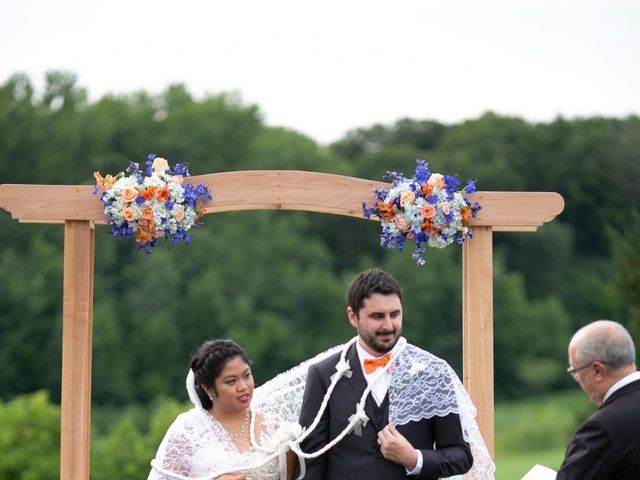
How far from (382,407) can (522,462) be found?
77.8ft

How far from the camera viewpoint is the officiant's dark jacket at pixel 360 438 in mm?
5250

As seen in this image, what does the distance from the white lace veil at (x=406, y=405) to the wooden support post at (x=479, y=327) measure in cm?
→ 48

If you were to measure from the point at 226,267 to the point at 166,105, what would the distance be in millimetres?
6569

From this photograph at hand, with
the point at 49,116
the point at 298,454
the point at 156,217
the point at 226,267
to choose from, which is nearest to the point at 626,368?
the point at 298,454

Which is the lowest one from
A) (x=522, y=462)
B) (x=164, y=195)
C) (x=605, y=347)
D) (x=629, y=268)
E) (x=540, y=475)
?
(x=522, y=462)

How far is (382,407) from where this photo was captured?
5.36 meters

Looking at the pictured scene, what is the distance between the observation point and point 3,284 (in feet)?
95.0

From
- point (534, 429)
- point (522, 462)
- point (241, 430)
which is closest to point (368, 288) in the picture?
point (241, 430)

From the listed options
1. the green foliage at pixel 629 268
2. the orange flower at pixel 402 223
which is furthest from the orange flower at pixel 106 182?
the green foliage at pixel 629 268

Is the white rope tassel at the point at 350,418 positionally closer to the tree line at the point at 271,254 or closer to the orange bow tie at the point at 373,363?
the orange bow tie at the point at 373,363

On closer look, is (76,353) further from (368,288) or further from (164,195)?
(368,288)

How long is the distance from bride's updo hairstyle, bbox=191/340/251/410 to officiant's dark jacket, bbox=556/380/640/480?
5.85 ft

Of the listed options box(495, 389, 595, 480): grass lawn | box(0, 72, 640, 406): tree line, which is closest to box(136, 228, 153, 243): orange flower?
box(495, 389, 595, 480): grass lawn

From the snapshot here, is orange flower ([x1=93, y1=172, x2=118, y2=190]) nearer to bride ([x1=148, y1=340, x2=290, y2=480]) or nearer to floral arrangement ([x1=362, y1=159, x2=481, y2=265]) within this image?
bride ([x1=148, y1=340, x2=290, y2=480])
